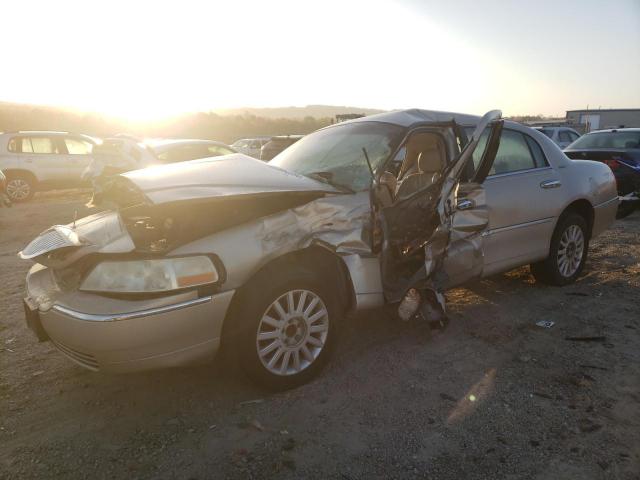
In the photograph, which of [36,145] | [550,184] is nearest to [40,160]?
[36,145]

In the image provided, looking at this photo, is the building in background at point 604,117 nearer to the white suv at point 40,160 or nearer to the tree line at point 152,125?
the white suv at point 40,160

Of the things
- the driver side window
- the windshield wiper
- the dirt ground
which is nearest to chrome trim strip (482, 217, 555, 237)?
the driver side window

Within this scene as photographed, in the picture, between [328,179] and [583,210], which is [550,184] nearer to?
[583,210]

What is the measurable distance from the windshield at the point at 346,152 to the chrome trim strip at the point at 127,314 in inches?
51.9

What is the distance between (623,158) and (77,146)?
12.2 metres

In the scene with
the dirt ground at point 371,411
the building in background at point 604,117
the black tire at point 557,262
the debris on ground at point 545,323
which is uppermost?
the building in background at point 604,117

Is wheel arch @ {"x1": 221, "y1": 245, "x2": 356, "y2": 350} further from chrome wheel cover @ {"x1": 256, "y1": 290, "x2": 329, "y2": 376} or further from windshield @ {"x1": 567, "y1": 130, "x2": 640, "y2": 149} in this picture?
windshield @ {"x1": 567, "y1": 130, "x2": 640, "y2": 149}

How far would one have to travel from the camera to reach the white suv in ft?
36.6

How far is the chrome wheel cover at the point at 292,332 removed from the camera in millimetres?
2799

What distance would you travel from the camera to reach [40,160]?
11.5 metres

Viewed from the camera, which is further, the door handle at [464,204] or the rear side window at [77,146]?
the rear side window at [77,146]

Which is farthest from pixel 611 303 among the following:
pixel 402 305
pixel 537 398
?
pixel 402 305

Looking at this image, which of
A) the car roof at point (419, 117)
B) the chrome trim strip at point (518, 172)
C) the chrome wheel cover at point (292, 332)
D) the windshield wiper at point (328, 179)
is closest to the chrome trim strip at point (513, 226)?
the chrome trim strip at point (518, 172)

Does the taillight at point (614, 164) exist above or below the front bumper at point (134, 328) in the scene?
above
